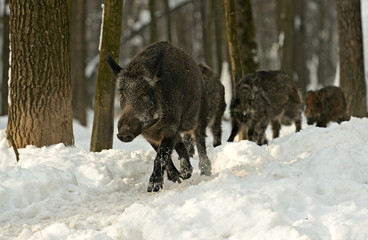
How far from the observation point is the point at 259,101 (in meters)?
11.1

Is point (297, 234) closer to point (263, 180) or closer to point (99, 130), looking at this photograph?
point (263, 180)

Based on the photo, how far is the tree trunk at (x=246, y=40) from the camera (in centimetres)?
1323

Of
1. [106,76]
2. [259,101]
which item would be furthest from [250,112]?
[106,76]

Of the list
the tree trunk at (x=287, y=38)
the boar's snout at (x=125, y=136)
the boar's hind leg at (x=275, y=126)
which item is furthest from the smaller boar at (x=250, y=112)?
the tree trunk at (x=287, y=38)

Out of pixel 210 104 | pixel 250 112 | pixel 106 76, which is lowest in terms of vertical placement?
pixel 250 112

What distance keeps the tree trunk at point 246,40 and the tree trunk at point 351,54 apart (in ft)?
7.23

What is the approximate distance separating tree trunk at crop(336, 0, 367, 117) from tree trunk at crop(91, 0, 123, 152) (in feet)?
20.9

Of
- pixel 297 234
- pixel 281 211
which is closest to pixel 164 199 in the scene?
pixel 281 211

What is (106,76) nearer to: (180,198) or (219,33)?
(180,198)

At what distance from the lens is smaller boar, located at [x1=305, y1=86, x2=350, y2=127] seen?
39.5ft

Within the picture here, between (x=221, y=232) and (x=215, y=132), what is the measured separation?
6191 mm

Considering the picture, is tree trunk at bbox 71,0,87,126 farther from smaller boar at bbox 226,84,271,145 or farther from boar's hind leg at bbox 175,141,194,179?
boar's hind leg at bbox 175,141,194,179

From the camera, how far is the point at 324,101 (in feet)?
40.3

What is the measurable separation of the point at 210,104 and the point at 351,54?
211 inches
